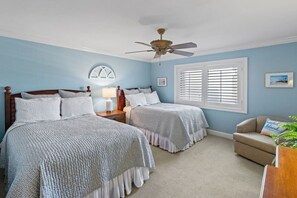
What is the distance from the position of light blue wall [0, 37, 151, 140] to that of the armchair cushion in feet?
11.2

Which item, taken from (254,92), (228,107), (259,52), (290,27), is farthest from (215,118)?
(290,27)

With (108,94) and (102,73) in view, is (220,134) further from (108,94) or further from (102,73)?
(102,73)

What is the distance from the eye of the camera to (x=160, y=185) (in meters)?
2.21

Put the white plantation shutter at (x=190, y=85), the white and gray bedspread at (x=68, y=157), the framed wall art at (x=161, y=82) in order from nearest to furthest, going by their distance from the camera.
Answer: the white and gray bedspread at (x=68, y=157), the white plantation shutter at (x=190, y=85), the framed wall art at (x=161, y=82)

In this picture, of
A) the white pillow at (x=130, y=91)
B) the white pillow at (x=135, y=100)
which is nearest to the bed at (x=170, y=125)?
the white pillow at (x=135, y=100)

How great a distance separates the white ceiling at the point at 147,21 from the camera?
74.0 inches

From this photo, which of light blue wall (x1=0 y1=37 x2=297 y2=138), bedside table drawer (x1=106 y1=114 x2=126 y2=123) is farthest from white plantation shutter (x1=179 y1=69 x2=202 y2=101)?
bedside table drawer (x1=106 y1=114 x2=126 y2=123)

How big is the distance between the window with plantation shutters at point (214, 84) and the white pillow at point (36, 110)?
11.6ft

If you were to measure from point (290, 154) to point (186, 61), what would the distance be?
158 inches

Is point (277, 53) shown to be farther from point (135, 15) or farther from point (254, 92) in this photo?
point (135, 15)

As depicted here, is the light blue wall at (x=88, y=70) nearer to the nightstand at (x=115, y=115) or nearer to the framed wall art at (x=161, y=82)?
the nightstand at (x=115, y=115)

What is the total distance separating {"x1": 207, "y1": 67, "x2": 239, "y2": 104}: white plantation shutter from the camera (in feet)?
12.9

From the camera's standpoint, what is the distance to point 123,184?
203cm

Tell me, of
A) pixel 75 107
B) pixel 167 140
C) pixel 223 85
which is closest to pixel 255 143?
pixel 167 140
